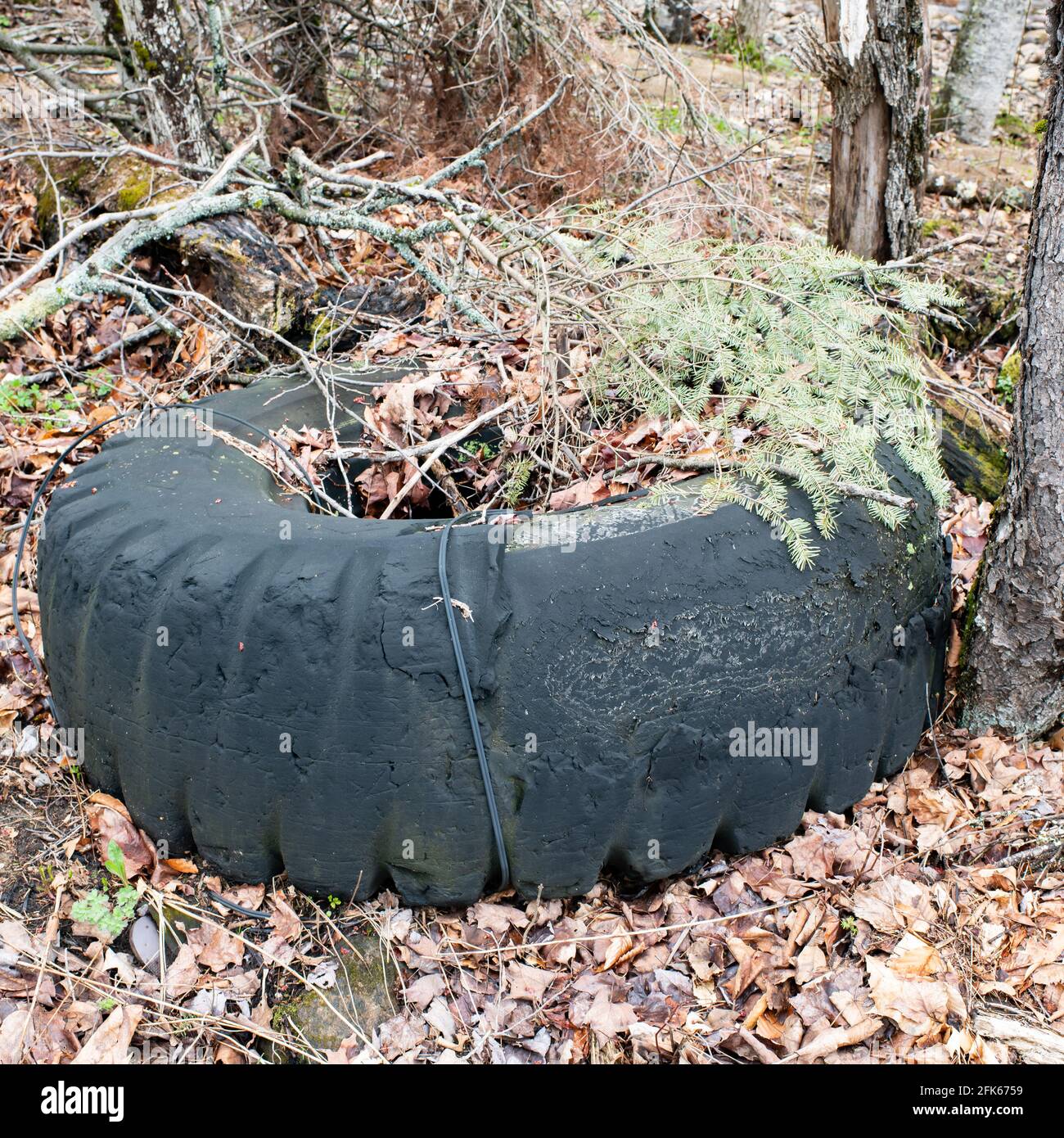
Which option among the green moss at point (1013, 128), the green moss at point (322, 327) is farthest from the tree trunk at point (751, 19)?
the green moss at point (322, 327)

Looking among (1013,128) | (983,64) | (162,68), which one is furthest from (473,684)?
(1013,128)

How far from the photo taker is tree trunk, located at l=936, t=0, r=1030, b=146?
7.37 m

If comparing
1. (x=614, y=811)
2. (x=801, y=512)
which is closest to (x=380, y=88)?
(x=801, y=512)

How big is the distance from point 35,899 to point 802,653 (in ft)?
7.08

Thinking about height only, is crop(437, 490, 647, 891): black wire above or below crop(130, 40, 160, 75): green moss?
below

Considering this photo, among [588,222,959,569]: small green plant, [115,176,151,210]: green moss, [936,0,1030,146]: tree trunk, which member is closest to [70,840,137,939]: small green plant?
[588,222,959,569]: small green plant

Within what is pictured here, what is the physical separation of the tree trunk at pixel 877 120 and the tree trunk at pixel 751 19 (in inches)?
258

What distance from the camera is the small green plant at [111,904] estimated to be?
8.02 feet

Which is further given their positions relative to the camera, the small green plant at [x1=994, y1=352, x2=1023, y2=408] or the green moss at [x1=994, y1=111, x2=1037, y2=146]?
the green moss at [x1=994, y1=111, x2=1037, y2=146]

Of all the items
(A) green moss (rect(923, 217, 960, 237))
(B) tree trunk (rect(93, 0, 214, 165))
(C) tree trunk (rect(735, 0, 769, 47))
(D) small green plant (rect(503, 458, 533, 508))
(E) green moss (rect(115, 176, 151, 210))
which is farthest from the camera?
(C) tree trunk (rect(735, 0, 769, 47))

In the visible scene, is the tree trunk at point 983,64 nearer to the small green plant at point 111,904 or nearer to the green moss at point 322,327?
the green moss at point 322,327

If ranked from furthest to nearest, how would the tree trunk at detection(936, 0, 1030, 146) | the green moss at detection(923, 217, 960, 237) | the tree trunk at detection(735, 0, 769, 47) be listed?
the tree trunk at detection(735, 0, 769, 47)
the tree trunk at detection(936, 0, 1030, 146)
the green moss at detection(923, 217, 960, 237)

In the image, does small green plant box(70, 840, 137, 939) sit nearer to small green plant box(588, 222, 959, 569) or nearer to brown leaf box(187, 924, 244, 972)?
brown leaf box(187, 924, 244, 972)
